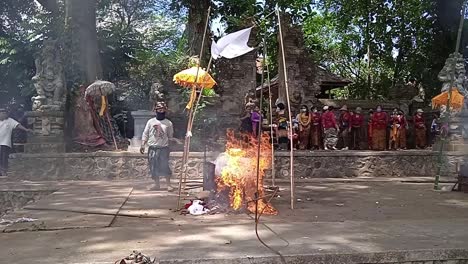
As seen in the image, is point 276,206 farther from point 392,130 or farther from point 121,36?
point 121,36

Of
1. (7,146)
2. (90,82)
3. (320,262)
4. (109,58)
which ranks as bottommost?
(320,262)

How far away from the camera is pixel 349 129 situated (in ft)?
51.6

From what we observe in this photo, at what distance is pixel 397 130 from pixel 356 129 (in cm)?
122

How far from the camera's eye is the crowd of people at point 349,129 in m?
14.8

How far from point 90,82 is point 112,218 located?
28.1 ft

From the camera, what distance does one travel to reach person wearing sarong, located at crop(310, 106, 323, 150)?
14969 millimetres

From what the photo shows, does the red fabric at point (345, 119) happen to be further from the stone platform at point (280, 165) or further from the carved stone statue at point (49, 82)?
the carved stone statue at point (49, 82)

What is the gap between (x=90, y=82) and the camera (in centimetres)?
1465

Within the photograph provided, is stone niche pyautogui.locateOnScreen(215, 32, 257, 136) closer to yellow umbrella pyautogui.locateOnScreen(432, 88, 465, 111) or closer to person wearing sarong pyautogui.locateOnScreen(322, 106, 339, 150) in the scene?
person wearing sarong pyautogui.locateOnScreen(322, 106, 339, 150)

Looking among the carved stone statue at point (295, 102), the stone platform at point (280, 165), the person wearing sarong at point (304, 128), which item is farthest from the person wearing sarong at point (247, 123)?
the carved stone statue at point (295, 102)

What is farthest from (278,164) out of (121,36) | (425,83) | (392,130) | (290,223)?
(425,83)

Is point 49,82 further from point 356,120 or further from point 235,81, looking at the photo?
point 356,120

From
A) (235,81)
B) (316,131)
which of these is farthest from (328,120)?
(235,81)

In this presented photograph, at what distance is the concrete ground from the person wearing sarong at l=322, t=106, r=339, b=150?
18.2 ft
